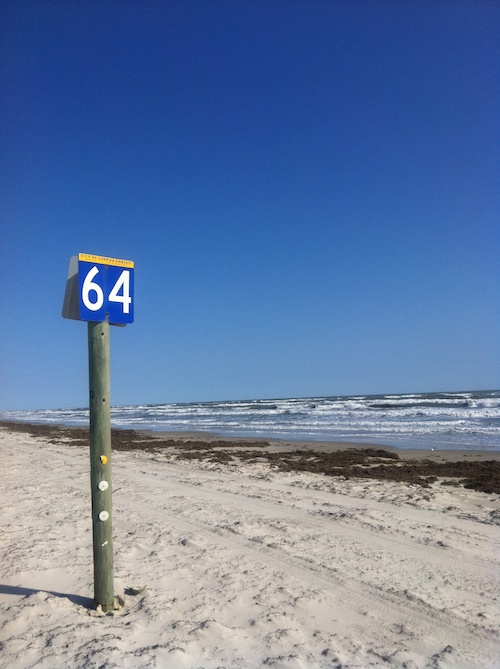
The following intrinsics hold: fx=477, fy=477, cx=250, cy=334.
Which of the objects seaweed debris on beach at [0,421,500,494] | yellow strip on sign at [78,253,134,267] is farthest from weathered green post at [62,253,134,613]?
seaweed debris on beach at [0,421,500,494]

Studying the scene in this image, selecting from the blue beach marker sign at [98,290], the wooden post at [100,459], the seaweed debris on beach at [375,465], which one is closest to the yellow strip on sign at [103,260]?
the blue beach marker sign at [98,290]

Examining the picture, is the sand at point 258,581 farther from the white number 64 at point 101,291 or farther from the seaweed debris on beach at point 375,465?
the white number 64 at point 101,291

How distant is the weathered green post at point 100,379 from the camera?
11.9ft

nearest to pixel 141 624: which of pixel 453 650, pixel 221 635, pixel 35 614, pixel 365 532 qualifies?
pixel 221 635

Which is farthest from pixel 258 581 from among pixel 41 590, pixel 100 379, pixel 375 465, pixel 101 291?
pixel 375 465

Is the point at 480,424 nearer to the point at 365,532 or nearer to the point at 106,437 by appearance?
the point at 365,532

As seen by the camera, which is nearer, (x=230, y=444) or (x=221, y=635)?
(x=221, y=635)

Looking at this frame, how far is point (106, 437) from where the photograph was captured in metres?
3.73

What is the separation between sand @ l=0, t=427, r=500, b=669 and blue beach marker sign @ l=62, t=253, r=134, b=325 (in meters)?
2.26

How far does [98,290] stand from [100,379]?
694 millimetres

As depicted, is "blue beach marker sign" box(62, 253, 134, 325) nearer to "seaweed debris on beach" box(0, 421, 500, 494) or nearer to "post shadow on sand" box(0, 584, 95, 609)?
"post shadow on sand" box(0, 584, 95, 609)

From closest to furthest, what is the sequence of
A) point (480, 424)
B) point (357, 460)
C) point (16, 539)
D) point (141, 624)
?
point (141, 624) < point (16, 539) < point (357, 460) < point (480, 424)

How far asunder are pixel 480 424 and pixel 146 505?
2036cm

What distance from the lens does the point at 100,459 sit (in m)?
3.70
